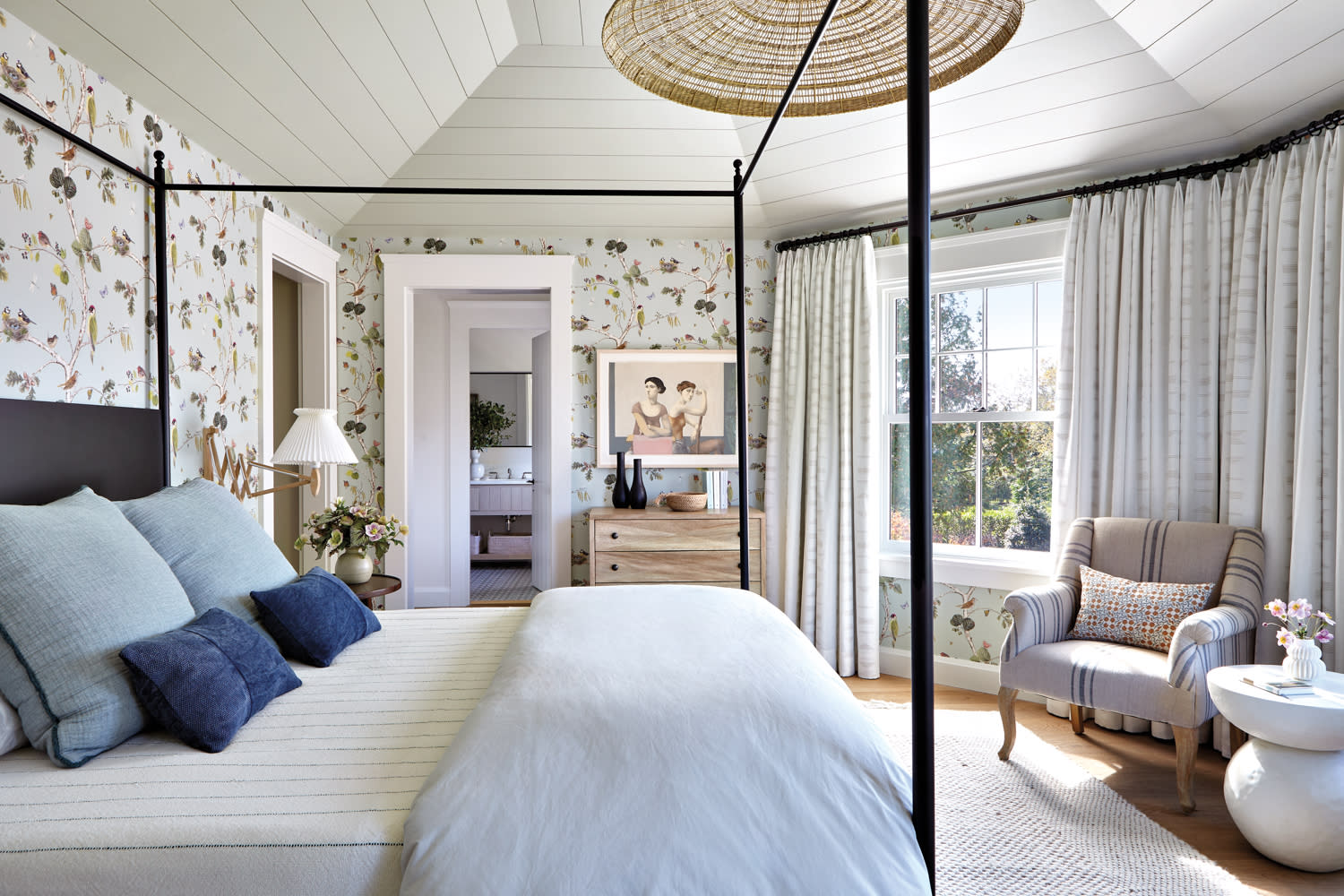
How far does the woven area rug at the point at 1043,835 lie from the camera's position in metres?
2.10

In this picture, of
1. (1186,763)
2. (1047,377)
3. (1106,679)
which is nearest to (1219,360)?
(1047,377)

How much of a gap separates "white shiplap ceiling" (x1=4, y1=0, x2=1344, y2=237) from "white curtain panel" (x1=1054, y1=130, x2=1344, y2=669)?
0.86 ft

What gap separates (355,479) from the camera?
14.0 ft

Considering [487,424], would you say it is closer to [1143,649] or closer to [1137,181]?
[1137,181]

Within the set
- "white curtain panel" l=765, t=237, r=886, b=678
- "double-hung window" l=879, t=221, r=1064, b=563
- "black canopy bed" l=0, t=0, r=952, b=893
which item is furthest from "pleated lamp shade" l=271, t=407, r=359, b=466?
"double-hung window" l=879, t=221, r=1064, b=563

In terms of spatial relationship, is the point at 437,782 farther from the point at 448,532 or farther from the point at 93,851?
the point at 448,532

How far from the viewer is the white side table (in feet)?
6.92

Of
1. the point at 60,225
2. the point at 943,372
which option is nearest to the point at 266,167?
the point at 60,225

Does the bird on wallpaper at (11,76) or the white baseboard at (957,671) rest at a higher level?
the bird on wallpaper at (11,76)

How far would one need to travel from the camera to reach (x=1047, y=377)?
3654mm

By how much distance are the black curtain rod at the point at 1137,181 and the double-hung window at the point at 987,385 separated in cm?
13

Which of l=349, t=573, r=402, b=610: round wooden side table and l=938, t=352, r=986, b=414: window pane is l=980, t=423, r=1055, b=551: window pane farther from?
l=349, t=573, r=402, b=610: round wooden side table

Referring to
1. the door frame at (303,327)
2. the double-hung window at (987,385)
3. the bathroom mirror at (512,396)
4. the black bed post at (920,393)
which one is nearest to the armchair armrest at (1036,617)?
the double-hung window at (987,385)

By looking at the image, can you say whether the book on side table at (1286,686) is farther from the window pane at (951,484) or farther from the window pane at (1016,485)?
the window pane at (951,484)
